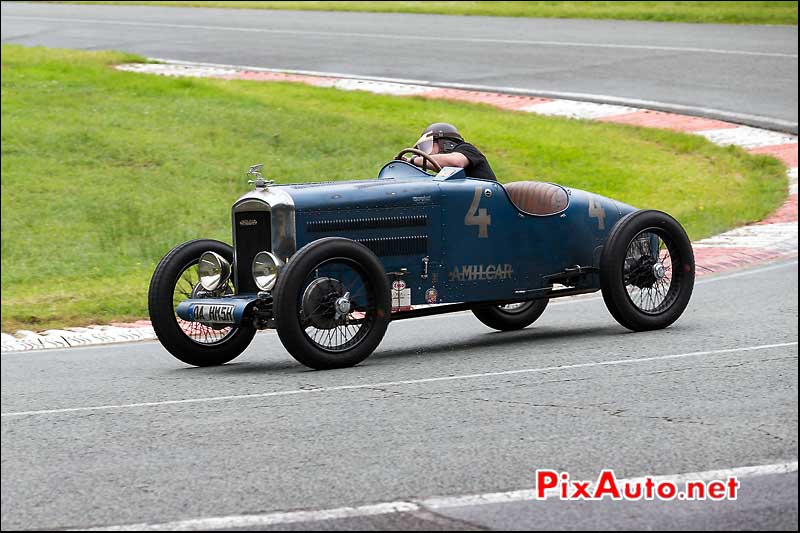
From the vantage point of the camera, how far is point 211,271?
891 cm

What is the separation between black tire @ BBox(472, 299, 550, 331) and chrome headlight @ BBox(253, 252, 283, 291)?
208cm

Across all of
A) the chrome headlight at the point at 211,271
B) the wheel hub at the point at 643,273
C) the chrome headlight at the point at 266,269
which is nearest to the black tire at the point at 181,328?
the chrome headlight at the point at 211,271

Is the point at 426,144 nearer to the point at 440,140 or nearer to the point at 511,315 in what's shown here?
the point at 440,140

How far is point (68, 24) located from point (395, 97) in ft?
51.5

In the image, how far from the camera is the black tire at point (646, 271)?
364 inches

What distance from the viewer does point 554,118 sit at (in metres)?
20.6

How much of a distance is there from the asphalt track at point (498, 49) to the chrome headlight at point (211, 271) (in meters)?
12.7

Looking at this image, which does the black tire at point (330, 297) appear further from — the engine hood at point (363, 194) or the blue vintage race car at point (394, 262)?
the engine hood at point (363, 194)

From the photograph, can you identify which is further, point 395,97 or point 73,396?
point 395,97

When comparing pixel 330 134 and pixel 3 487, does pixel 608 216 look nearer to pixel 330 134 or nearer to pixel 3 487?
pixel 3 487

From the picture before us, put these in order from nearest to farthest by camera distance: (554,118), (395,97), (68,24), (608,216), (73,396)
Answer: (73,396) < (608,216) < (554,118) < (395,97) < (68,24)

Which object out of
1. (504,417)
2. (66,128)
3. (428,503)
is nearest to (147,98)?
(66,128)

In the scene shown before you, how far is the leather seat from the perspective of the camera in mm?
9492

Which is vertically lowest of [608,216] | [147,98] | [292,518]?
[292,518]
